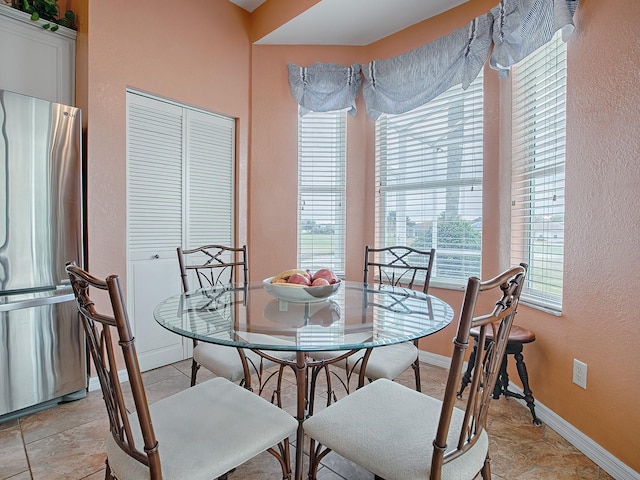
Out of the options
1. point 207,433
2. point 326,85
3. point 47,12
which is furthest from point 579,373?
point 47,12

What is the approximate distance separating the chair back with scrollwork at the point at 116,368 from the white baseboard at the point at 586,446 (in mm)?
1890

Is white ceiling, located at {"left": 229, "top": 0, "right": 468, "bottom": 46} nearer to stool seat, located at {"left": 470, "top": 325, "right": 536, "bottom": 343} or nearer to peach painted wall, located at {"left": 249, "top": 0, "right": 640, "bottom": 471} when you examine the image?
peach painted wall, located at {"left": 249, "top": 0, "right": 640, "bottom": 471}

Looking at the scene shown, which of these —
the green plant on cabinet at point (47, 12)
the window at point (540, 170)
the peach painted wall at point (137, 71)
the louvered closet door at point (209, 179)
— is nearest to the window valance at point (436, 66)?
the window at point (540, 170)

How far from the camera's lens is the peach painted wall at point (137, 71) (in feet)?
7.85

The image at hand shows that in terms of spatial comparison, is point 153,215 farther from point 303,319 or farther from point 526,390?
point 526,390

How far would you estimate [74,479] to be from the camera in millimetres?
1578

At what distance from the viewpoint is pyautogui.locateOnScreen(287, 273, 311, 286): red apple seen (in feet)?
5.57

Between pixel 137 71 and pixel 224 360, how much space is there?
2.11m

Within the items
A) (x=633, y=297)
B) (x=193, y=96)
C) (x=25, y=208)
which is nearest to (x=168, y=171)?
(x=193, y=96)

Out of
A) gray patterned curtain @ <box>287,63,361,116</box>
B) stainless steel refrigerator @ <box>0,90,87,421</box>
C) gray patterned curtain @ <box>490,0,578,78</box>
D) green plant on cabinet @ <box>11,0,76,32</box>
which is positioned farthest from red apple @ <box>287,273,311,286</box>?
green plant on cabinet @ <box>11,0,76,32</box>

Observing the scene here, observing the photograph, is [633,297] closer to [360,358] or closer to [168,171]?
[360,358]

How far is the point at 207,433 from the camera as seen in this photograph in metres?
1.13

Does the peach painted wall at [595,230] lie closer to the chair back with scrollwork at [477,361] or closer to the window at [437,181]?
the window at [437,181]

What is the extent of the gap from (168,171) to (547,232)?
2668 millimetres
